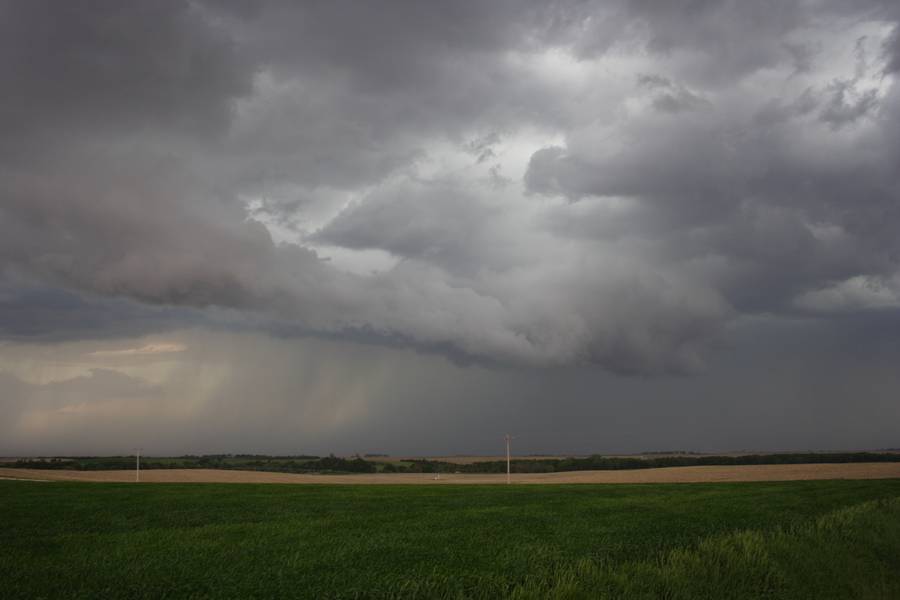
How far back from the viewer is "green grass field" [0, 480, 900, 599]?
48.2ft

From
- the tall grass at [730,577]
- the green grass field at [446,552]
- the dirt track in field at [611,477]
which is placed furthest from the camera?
the dirt track in field at [611,477]

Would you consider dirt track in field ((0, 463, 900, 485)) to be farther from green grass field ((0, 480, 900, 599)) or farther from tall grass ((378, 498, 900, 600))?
tall grass ((378, 498, 900, 600))

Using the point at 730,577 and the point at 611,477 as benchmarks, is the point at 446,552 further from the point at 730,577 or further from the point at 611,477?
the point at 611,477

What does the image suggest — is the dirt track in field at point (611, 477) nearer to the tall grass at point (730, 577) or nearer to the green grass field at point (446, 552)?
the green grass field at point (446, 552)

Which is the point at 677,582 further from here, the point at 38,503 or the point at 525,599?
the point at 38,503

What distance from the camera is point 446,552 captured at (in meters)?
20.0

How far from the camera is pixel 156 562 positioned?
1720 centimetres

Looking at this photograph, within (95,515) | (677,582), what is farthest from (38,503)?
(677,582)

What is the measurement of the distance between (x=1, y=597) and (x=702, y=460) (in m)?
164

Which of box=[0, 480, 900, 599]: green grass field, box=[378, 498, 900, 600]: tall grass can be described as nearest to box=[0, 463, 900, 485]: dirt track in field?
box=[0, 480, 900, 599]: green grass field

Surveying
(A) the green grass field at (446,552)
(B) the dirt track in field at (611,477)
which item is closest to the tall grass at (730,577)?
(A) the green grass field at (446,552)

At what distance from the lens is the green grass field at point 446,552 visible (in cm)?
1470

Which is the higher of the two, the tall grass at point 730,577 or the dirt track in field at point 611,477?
the tall grass at point 730,577

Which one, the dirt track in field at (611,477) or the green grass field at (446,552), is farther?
the dirt track in field at (611,477)
